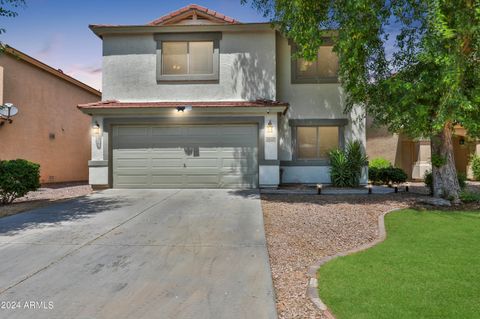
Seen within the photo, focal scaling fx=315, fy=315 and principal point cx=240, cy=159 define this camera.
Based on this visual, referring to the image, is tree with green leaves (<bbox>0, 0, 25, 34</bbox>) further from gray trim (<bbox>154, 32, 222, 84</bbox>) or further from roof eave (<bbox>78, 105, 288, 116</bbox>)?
gray trim (<bbox>154, 32, 222, 84</bbox>)

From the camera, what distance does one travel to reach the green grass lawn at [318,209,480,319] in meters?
3.45

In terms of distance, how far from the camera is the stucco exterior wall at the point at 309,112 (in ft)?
45.7

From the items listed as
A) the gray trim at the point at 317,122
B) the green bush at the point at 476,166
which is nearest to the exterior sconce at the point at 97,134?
the gray trim at the point at 317,122

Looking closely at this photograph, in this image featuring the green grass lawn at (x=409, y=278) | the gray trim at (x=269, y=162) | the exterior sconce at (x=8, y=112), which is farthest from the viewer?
the exterior sconce at (x=8, y=112)

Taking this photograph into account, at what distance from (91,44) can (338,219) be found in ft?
43.5

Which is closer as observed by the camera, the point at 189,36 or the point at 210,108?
the point at 210,108

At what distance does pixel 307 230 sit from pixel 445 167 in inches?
259

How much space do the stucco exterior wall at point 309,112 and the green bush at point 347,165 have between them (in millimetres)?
471

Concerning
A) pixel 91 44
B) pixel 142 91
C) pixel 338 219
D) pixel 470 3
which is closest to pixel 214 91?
pixel 142 91

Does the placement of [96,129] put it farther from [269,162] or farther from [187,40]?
[269,162]

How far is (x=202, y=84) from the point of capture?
13.5 metres

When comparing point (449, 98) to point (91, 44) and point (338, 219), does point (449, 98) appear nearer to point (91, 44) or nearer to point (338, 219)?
point (338, 219)

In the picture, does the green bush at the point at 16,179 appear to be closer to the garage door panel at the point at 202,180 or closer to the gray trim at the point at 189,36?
the garage door panel at the point at 202,180

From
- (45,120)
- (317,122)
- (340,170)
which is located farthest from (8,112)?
(340,170)
